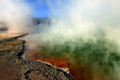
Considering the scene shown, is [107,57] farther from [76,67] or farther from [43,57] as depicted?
[43,57]

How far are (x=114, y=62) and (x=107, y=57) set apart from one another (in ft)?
2.11

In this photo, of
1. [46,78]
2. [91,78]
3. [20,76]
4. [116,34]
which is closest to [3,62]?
[20,76]

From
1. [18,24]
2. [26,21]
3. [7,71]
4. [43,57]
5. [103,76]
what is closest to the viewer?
[7,71]

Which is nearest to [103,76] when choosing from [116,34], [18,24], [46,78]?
[46,78]

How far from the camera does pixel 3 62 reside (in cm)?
473

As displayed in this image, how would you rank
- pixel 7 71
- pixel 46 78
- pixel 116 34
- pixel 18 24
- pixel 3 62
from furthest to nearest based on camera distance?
pixel 18 24
pixel 116 34
pixel 3 62
pixel 7 71
pixel 46 78

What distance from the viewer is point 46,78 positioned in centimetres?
335

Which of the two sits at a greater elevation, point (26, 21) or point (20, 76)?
point (26, 21)

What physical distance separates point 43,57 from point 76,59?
2.51 meters

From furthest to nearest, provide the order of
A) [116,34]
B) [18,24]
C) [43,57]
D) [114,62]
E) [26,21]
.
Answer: [26,21] < [18,24] < [116,34] < [43,57] < [114,62]

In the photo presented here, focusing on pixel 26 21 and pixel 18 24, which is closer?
pixel 18 24

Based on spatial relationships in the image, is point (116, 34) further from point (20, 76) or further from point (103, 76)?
point (20, 76)

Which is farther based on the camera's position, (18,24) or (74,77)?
(18,24)

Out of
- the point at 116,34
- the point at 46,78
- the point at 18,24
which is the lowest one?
the point at 46,78
